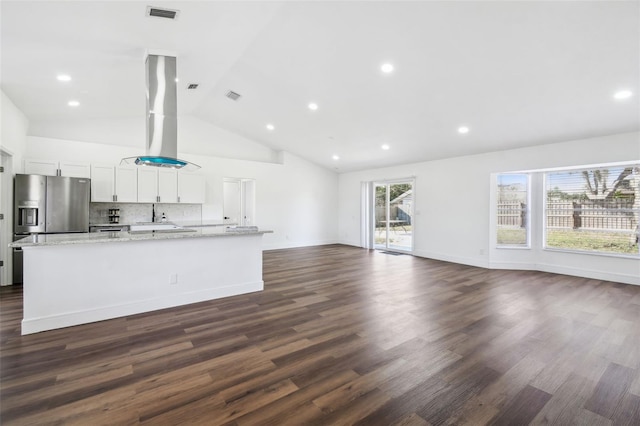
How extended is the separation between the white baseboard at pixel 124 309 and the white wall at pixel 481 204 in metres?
4.93

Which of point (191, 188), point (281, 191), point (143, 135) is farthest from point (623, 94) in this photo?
point (143, 135)

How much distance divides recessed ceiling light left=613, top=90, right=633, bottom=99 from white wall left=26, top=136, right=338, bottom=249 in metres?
7.03

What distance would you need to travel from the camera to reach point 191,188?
22.6 ft

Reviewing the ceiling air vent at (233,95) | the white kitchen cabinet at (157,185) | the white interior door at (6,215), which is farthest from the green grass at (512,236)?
the white interior door at (6,215)

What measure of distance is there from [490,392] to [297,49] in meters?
4.26

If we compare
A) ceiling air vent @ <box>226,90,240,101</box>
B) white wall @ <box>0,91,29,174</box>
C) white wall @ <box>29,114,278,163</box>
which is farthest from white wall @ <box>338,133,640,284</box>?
white wall @ <box>0,91,29,174</box>

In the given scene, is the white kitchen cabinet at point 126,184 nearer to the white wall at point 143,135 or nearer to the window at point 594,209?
the white wall at point 143,135

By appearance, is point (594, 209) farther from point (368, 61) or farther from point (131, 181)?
point (131, 181)

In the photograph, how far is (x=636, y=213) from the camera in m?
5.01

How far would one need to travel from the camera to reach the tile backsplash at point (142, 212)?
6.13 m

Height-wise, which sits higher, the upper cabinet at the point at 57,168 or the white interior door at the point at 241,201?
the upper cabinet at the point at 57,168

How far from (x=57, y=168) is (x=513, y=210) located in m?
8.92

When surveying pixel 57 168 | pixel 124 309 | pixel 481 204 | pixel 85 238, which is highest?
pixel 57 168

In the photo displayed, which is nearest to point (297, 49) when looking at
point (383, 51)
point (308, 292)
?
point (383, 51)
